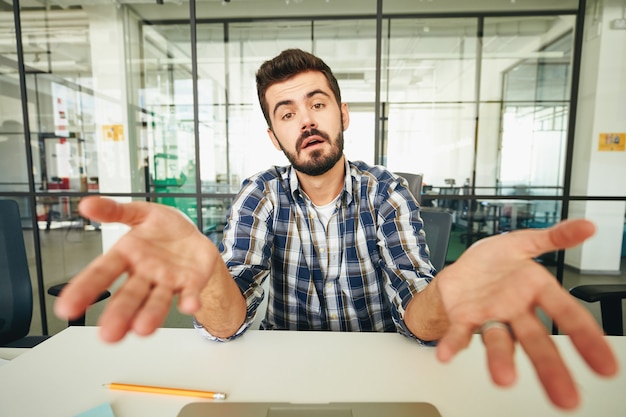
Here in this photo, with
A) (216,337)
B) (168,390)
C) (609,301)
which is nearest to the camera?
(168,390)

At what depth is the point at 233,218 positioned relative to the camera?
50.7 inches

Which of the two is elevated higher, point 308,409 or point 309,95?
point 309,95

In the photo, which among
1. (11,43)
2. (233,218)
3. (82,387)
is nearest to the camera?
(82,387)

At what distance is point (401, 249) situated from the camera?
1.21 m

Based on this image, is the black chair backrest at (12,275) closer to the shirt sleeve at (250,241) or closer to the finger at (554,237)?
the shirt sleeve at (250,241)

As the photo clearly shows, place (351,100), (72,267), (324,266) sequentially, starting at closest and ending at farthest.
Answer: (324,266) → (72,267) → (351,100)

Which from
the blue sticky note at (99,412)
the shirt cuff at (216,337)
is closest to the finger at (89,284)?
the blue sticky note at (99,412)

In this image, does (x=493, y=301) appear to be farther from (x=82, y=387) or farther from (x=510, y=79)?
(x=510, y=79)

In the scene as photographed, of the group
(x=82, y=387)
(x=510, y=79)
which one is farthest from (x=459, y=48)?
(x=82, y=387)

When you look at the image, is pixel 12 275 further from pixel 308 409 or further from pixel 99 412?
pixel 308 409

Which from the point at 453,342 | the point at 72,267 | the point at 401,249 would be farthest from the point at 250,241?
the point at 72,267

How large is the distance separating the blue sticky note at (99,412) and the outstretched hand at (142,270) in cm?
26

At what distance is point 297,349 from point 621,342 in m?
0.83

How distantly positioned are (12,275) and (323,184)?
1.44 metres
